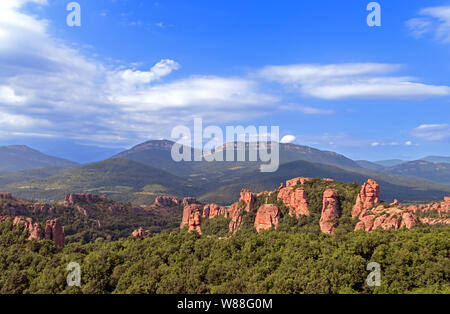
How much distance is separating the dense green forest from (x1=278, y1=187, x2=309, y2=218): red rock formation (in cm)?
3955

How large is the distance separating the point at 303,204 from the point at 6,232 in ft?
229

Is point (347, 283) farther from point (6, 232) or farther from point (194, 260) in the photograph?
point (6, 232)

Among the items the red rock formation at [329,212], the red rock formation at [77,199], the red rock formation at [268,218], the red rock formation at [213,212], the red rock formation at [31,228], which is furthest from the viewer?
the red rock formation at [77,199]

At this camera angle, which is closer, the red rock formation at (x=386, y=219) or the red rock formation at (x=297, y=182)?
the red rock formation at (x=386, y=219)

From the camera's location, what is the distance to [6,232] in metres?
67.2

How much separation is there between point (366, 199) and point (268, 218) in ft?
82.7

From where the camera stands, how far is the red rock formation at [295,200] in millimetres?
89250

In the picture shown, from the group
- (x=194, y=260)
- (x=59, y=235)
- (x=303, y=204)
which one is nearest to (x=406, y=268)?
(x=194, y=260)

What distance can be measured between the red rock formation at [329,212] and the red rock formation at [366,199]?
170 inches

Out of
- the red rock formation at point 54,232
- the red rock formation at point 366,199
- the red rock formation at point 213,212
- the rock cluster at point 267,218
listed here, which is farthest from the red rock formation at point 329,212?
the red rock formation at point 54,232

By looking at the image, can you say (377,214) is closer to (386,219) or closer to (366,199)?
(386,219)

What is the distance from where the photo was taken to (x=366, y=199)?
7844 centimetres

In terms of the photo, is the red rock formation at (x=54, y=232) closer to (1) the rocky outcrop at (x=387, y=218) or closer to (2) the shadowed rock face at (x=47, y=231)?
(2) the shadowed rock face at (x=47, y=231)

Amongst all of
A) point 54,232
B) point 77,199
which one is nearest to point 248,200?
point 54,232
